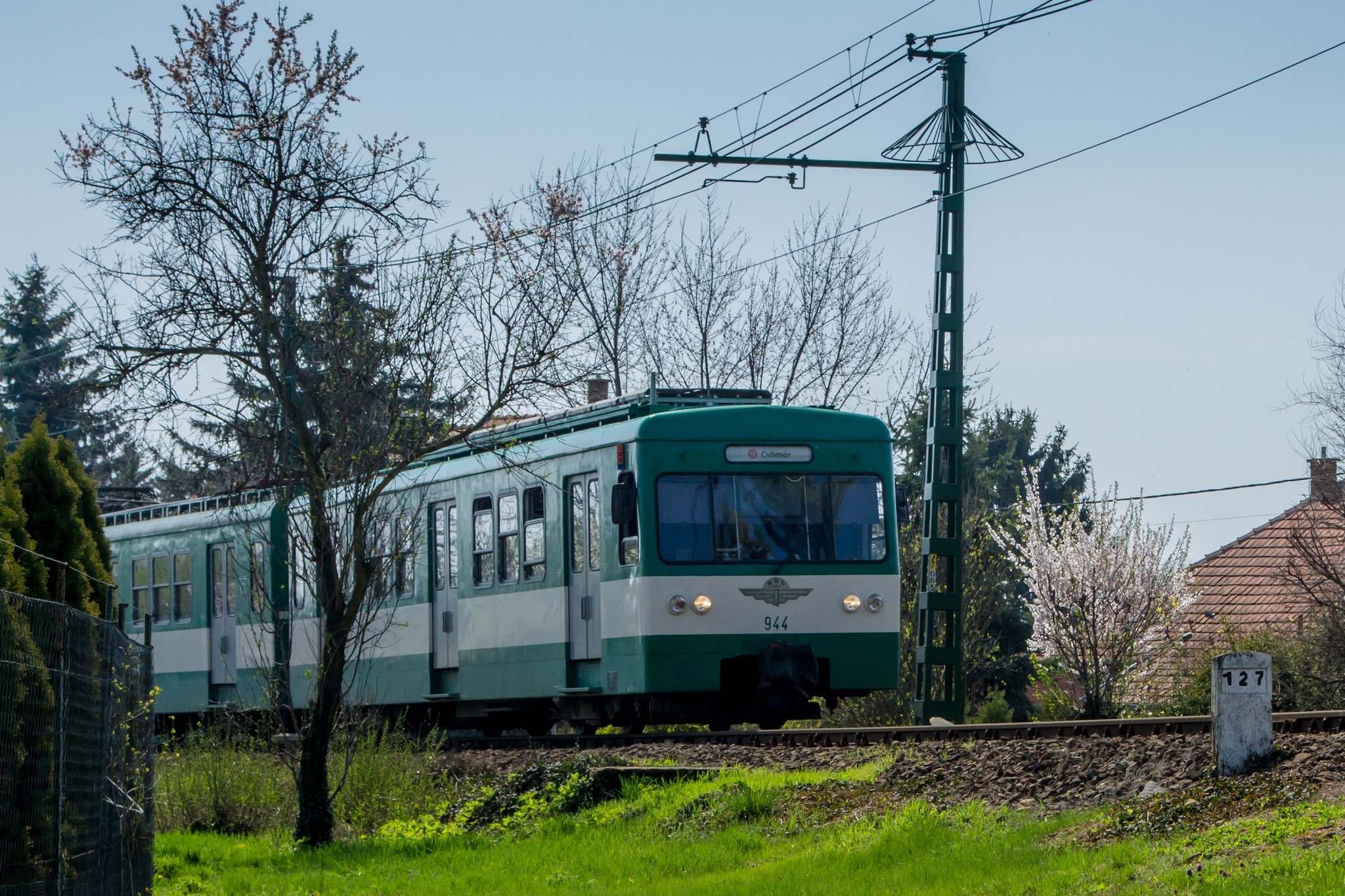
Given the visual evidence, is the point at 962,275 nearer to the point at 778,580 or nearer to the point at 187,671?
the point at 778,580

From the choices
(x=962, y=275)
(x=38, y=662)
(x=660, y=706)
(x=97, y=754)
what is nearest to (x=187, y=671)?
(x=660, y=706)

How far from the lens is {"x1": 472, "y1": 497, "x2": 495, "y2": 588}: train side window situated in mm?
18797

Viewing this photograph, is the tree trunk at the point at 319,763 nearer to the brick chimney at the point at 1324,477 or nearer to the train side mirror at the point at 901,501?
the train side mirror at the point at 901,501

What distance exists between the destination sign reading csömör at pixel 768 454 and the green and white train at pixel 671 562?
0.06ft

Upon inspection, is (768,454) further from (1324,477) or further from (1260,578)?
(1260,578)

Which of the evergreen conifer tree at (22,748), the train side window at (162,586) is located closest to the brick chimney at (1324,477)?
the train side window at (162,586)

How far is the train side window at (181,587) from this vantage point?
24.4m

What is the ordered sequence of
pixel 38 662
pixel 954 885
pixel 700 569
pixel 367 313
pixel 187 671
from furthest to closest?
pixel 187 671 < pixel 700 569 < pixel 367 313 < pixel 954 885 < pixel 38 662

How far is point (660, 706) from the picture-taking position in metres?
17.0

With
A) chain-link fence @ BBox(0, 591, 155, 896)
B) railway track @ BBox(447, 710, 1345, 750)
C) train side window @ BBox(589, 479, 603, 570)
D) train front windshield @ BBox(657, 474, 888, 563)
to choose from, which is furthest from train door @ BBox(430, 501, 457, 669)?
chain-link fence @ BBox(0, 591, 155, 896)

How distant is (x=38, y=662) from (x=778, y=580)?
9.99m

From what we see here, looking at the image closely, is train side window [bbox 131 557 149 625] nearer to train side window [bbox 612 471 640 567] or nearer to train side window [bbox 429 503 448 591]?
train side window [bbox 429 503 448 591]

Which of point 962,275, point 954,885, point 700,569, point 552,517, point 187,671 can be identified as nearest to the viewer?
point 954,885

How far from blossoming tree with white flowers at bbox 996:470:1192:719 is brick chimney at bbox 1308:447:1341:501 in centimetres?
231
